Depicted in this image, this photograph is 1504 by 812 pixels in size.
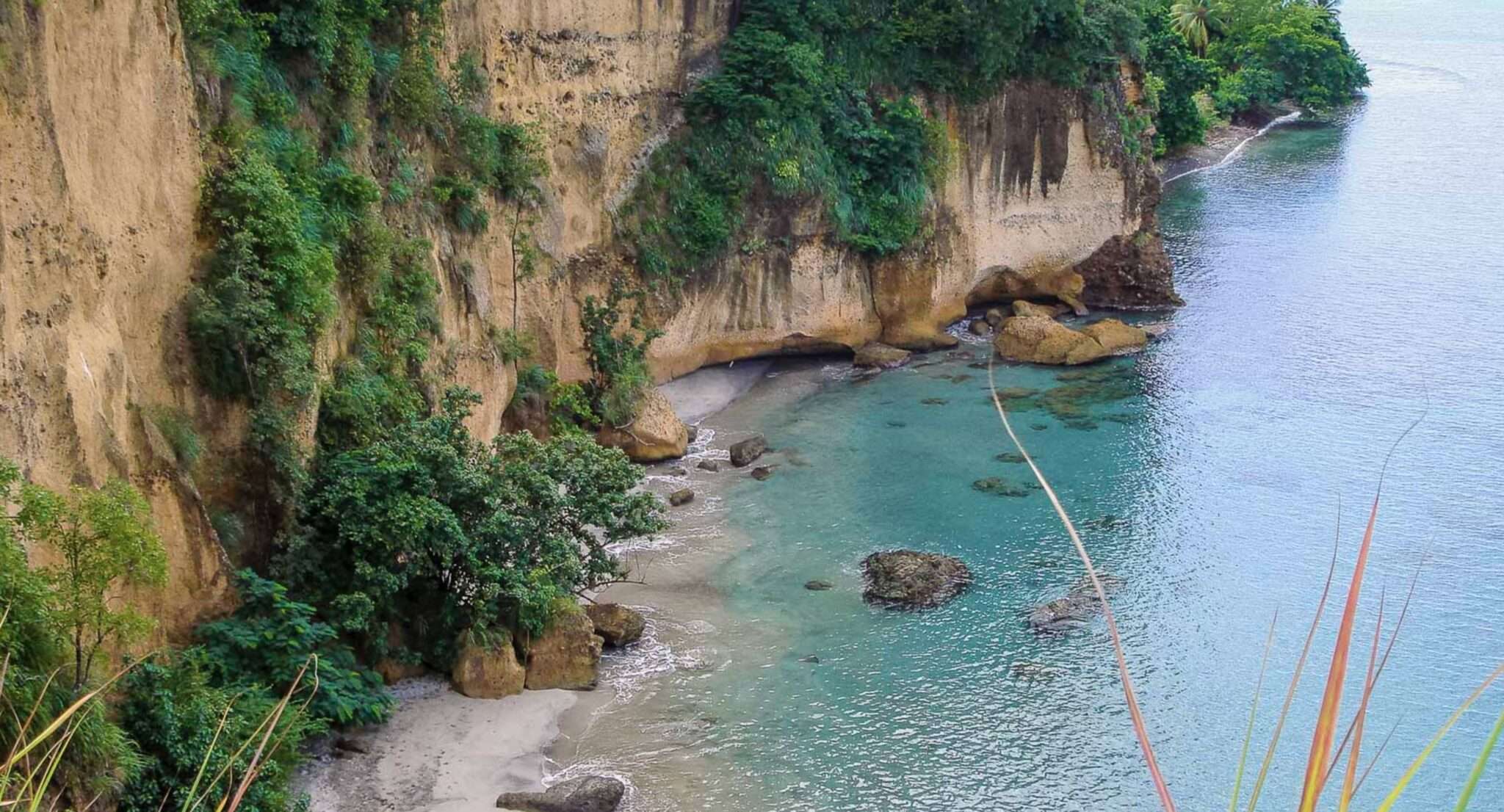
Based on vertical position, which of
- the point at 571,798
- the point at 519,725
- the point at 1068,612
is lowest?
the point at 571,798

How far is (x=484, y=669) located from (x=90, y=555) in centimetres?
632

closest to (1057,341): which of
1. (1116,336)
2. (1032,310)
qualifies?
(1116,336)

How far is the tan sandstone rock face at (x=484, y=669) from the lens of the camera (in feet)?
59.3

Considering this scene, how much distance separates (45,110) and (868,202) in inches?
843

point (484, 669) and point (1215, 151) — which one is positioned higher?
point (1215, 151)

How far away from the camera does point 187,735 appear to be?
45.7ft

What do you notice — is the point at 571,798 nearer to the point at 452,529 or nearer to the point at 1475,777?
the point at 452,529

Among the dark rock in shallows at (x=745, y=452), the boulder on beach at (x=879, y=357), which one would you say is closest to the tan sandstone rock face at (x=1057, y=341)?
the boulder on beach at (x=879, y=357)

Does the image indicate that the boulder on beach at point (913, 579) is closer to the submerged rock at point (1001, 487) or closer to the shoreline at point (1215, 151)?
the submerged rock at point (1001, 487)

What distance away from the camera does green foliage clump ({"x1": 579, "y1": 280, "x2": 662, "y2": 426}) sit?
2655cm

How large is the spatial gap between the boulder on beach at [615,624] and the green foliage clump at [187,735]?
556 centimetres

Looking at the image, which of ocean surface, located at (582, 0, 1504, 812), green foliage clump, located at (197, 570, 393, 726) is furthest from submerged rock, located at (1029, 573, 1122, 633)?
green foliage clump, located at (197, 570, 393, 726)

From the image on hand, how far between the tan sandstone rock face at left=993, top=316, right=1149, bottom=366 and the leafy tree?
22583 mm

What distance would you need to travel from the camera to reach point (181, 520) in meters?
15.7
